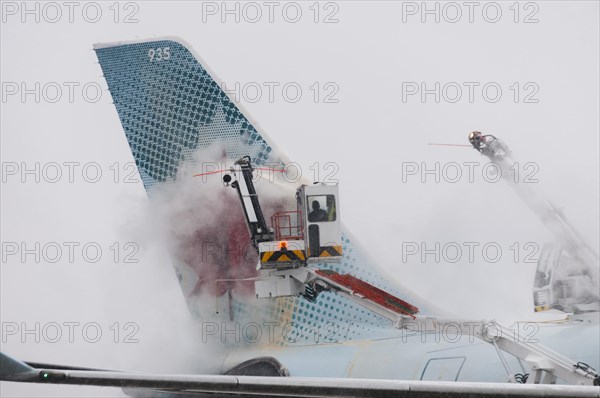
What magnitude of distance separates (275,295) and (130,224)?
11.0 ft

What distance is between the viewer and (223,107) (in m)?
15.8

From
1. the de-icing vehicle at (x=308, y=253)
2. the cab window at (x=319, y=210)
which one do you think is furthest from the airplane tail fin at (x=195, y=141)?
the cab window at (x=319, y=210)

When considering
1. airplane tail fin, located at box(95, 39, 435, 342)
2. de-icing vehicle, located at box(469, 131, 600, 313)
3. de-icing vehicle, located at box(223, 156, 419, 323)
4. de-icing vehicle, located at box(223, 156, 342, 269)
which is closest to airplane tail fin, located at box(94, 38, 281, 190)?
airplane tail fin, located at box(95, 39, 435, 342)

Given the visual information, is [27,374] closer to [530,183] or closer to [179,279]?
[530,183]

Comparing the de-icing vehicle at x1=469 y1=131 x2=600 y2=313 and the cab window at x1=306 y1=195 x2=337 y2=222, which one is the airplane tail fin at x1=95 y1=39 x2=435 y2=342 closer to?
the cab window at x1=306 y1=195 x2=337 y2=222

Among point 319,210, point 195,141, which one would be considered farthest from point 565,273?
point 195,141

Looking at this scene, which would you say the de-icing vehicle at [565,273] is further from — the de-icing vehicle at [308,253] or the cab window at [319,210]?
the cab window at [319,210]

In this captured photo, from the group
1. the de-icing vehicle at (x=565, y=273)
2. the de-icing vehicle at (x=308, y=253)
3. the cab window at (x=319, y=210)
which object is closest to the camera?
the de-icing vehicle at (x=565, y=273)

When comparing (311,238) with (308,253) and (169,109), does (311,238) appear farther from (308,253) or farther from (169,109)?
(169,109)

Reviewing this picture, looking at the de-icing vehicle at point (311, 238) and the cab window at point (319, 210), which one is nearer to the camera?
the de-icing vehicle at point (311, 238)

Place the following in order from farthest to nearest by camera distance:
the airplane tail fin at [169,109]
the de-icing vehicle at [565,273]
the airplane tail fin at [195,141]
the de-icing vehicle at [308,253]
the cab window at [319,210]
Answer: the airplane tail fin at [169,109] → the airplane tail fin at [195,141] → the cab window at [319,210] → the de-icing vehicle at [308,253] → the de-icing vehicle at [565,273]

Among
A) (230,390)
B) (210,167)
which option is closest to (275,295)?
(210,167)

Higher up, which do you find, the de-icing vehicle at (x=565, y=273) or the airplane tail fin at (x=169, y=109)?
the airplane tail fin at (x=169, y=109)

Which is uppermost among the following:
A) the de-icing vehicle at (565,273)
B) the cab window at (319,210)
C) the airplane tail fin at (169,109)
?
the airplane tail fin at (169,109)
